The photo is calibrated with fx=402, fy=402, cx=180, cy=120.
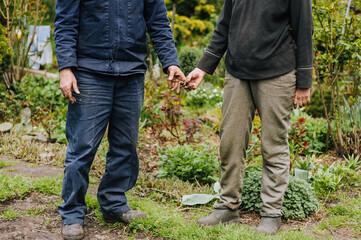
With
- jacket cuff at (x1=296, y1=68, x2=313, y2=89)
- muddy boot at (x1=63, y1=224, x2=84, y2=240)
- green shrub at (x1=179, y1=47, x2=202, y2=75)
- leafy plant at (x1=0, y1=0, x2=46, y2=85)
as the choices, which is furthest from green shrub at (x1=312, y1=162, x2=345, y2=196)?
leafy plant at (x1=0, y1=0, x2=46, y2=85)

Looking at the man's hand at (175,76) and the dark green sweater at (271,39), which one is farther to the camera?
the man's hand at (175,76)

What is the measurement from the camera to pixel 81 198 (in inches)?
114

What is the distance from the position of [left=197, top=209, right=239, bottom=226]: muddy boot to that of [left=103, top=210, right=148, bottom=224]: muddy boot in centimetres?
45

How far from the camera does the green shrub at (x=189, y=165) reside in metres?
3.96

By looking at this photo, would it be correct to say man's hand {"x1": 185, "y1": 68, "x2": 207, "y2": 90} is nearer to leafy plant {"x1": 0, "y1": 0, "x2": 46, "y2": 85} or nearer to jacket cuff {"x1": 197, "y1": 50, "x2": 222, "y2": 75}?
jacket cuff {"x1": 197, "y1": 50, "x2": 222, "y2": 75}

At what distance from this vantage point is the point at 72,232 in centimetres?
277

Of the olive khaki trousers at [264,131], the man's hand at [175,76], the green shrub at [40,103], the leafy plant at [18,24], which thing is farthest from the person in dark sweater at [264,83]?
the leafy plant at [18,24]

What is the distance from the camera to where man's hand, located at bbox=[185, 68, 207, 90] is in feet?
10.4

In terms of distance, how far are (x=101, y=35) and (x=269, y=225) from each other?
183 cm

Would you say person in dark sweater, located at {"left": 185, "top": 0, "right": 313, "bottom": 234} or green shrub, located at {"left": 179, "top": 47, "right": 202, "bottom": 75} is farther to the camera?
green shrub, located at {"left": 179, "top": 47, "right": 202, "bottom": 75}

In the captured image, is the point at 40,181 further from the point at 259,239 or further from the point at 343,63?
the point at 343,63

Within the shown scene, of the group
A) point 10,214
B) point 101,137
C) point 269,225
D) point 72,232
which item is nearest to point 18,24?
point 10,214

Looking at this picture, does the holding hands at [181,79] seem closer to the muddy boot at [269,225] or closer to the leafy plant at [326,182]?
the muddy boot at [269,225]

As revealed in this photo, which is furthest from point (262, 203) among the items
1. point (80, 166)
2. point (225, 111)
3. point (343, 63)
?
point (343, 63)
